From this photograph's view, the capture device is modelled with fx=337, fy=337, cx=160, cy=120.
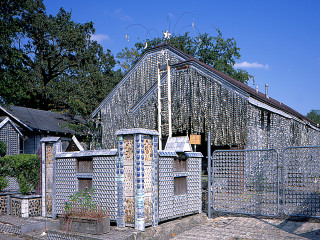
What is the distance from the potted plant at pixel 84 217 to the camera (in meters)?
6.67

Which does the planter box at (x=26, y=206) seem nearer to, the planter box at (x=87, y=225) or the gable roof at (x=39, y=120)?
the planter box at (x=87, y=225)

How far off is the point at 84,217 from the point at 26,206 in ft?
9.60

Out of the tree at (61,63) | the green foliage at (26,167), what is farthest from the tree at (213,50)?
the green foliage at (26,167)

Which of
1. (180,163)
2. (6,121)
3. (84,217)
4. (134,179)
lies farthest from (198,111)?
(6,121)

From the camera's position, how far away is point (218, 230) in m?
7.92

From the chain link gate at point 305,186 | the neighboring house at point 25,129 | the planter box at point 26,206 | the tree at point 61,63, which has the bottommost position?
the planter box at point 26,206

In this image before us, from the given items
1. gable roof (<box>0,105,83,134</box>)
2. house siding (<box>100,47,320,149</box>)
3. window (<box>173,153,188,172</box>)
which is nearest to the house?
house siding (<box>100,47,320,149</box>)

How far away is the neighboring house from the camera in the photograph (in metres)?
18.6

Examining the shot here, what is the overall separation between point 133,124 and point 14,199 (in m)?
9.75

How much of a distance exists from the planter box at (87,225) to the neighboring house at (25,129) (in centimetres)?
1159

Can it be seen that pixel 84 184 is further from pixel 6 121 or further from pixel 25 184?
pixel 6 121

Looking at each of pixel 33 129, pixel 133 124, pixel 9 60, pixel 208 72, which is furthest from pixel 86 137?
pixel 208 72

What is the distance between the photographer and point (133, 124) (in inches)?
730

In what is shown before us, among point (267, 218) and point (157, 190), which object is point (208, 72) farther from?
point (157, 190)
